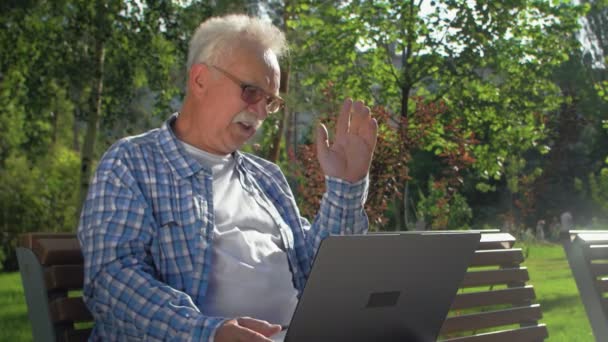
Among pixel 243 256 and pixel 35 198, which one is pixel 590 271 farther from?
pixel 35 198

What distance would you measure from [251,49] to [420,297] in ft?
3.10

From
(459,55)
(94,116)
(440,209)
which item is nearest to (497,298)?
(440,209)

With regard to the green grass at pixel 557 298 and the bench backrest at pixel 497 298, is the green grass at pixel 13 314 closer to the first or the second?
the green grass at pixel 557 298

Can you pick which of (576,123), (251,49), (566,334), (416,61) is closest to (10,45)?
(416,61)

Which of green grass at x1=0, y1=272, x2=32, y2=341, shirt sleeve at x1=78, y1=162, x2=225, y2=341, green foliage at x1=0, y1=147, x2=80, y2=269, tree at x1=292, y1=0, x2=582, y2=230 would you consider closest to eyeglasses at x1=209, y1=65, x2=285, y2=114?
shirt sleeve at x1=78, y1=162, x2=225, y2=341

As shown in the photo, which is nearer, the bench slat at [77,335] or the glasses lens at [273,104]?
the bench slat at [77,335]

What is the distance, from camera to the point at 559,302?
30.4ft

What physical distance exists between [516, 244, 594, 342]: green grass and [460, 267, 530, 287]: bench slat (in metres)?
3.30

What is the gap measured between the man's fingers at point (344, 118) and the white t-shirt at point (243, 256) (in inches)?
13.9

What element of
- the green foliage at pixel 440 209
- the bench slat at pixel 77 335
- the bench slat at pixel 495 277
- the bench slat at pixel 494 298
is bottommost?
the green foliage at pixel 440 209

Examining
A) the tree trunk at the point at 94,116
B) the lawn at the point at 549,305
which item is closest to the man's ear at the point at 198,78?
the lawn at the point at 549,305

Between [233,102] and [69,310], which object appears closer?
[69,310]

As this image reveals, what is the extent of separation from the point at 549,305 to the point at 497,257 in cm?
584

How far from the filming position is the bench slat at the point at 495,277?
340 centimetres
